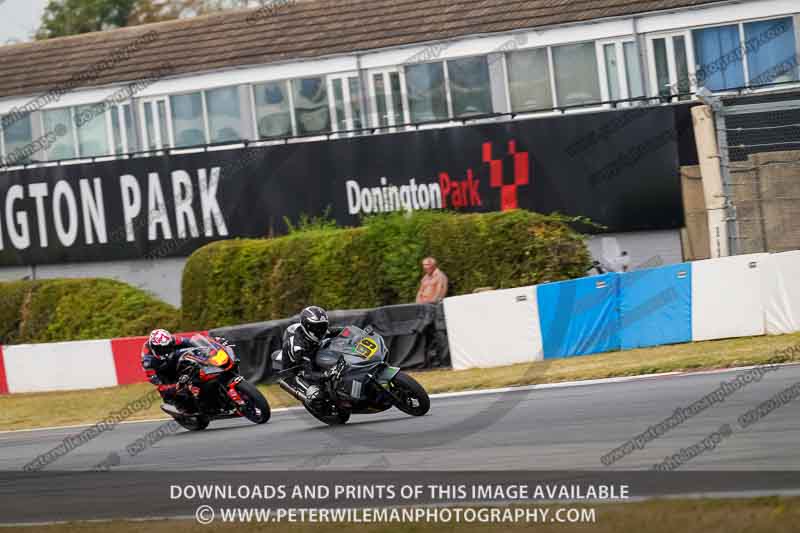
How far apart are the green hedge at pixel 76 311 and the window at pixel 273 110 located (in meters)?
5.05

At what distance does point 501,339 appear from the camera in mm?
19297

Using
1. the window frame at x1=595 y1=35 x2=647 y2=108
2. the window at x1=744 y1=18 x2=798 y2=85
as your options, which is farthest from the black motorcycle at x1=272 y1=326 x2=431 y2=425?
the window at x1=744 y1=18 x2=798 y2=85

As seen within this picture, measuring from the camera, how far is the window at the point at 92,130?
3195 centimetres

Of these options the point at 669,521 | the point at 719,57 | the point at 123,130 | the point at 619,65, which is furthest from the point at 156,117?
the point at 669,521

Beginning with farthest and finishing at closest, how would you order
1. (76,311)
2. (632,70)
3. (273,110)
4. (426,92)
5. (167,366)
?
(273,110), (426,92), (76,311), (632,70), (167,366)

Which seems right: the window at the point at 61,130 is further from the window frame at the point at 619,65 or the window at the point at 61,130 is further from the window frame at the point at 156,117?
the window frame at the point at 619,65

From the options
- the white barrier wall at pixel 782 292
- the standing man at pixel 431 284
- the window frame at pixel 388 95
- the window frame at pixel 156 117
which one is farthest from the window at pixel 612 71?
the window frame at pixel 156 117

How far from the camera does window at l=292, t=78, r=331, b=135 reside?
29.0 meters

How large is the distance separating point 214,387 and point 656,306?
6.57m

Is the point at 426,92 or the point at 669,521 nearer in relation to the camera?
the point at 669,521

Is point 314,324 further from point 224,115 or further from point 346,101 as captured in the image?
point 224,115

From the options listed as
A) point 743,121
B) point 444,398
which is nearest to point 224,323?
point 444,398

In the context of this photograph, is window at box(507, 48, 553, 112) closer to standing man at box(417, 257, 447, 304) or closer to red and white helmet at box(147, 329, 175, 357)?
standing man at box(417, 257, 447, 304)

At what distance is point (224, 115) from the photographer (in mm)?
30281
